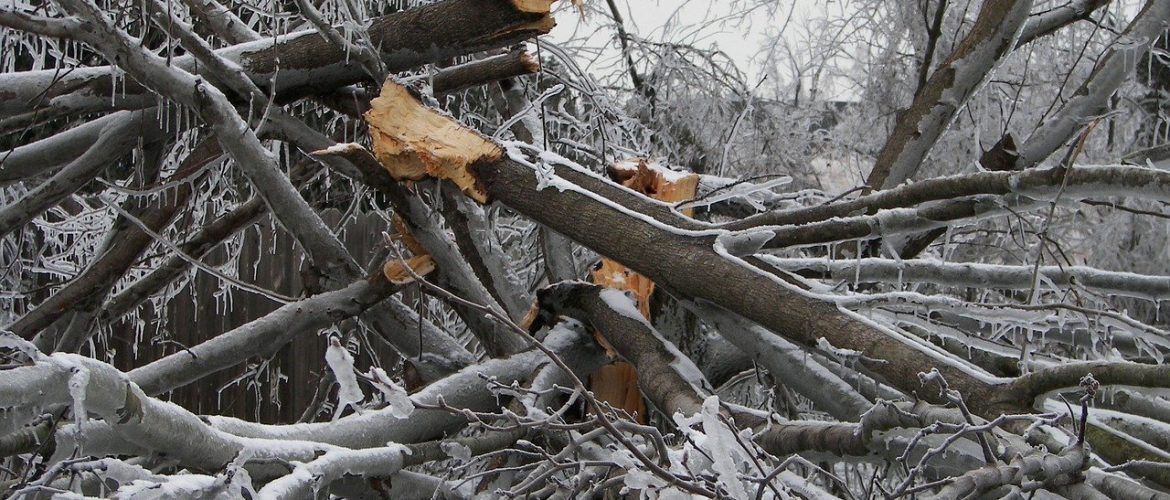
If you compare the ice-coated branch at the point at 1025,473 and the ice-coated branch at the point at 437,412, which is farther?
the ice-coated branch at the point at 437,412

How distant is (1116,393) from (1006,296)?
2.30 meters

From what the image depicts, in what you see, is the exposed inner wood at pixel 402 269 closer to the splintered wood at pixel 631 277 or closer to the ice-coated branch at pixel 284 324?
the ice-coated branch at pixel 284 324

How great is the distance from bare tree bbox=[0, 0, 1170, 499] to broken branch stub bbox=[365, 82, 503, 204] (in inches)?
0.4

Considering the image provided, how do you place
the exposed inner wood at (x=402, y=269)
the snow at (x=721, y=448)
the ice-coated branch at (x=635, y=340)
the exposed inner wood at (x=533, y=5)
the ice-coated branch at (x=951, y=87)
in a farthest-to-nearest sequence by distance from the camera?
the ice-coated branch at (x=951, y=87) → the exposed inner wood at (x=402, y=269) → the exposed inner wood at (x=533, y=5) → the ice-coated branch at (x=635, y=340) → the snow at (x=721, y=448)

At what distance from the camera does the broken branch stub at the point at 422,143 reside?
2.76 m

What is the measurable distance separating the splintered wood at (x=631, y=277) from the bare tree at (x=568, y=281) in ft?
0.04

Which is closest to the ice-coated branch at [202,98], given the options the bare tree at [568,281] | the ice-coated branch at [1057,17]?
the bare tree at [568,281]

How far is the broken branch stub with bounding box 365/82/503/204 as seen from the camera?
2756mm

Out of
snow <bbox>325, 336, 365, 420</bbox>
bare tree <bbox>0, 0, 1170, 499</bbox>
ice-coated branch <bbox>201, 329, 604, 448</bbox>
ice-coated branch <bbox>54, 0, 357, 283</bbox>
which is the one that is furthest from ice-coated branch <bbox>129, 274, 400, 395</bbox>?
snow <bbox>325, 336, 365, 420</bbox>

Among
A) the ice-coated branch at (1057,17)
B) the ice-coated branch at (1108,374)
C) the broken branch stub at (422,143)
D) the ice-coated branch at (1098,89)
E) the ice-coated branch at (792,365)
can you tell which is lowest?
the ice-coated branch at (792,365)

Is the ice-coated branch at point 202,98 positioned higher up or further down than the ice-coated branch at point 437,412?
higher up

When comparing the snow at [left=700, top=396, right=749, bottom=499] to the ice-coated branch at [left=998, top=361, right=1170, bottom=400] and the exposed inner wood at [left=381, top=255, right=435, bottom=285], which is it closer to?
the ice-coated branch at [left=998, top=361, right=1170, bottom=400]

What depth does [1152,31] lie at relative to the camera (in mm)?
3498

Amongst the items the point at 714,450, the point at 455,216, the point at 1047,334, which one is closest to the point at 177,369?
the point at 455,216
